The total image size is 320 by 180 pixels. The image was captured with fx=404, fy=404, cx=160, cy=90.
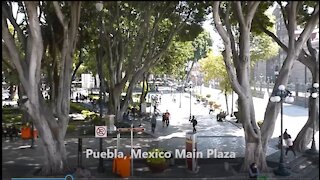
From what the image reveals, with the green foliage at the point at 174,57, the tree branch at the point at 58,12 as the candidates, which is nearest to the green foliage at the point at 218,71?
the green foliage at the point at 174,57

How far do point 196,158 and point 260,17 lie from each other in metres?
6.97

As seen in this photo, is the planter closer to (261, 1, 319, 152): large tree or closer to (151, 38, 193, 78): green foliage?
(261, 1, 319, 152): large tree

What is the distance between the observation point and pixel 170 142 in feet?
75.7

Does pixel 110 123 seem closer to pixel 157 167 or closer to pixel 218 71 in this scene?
pixel 157 167

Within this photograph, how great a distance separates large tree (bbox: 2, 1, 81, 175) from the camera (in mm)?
13062

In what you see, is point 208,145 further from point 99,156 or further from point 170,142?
point 99,156

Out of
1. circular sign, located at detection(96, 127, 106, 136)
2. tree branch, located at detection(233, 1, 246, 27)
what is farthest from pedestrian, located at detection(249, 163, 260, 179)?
circular sign, located at detection(96, 127, 106, 136)

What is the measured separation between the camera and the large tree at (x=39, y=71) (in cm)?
1306

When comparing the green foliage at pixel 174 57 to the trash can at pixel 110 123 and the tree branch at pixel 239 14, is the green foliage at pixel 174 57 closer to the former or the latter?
the trash can at pixel 110 123

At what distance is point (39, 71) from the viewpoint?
1405cm

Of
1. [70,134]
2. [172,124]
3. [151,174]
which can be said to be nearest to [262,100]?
[172,124]

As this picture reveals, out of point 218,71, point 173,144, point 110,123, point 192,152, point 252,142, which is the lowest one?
point 173,144

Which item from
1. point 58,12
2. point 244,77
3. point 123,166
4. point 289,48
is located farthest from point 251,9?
point 123,166

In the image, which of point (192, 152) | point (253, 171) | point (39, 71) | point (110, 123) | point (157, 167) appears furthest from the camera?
point (110, 123)
